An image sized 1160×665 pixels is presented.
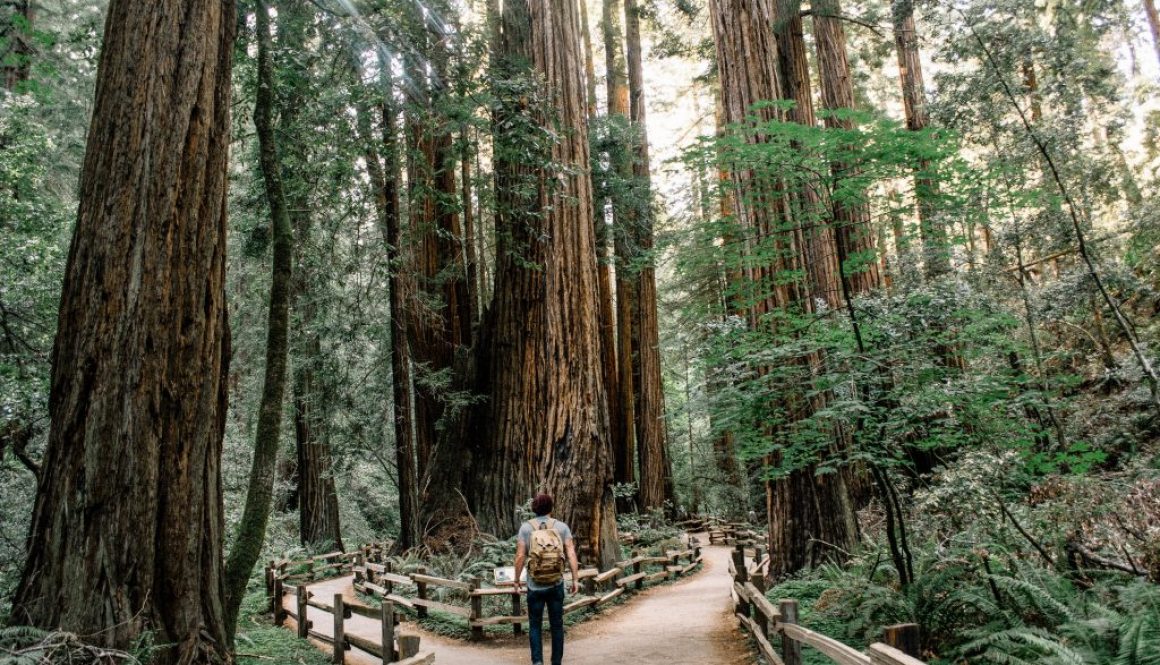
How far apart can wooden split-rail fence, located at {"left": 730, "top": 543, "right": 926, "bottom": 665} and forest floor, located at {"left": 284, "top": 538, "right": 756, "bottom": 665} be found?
1.71 ft

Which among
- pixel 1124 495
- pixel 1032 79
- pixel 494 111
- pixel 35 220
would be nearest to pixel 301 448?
pixel 35 220

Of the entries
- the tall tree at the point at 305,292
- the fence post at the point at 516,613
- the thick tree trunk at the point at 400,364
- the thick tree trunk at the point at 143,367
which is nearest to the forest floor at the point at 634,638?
the fence post at the point at 516,613

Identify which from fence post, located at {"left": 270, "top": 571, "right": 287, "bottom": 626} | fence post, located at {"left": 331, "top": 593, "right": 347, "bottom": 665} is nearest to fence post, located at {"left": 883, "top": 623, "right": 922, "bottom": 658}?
fence post, located at {"left": 331, "top": 593, "right": 347, "bottom": 665}

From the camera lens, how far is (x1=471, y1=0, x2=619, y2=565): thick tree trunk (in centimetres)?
1016

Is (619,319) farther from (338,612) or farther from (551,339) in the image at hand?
(338,612)

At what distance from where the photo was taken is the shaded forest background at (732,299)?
5562mm

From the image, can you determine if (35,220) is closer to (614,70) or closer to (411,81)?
(411,81)

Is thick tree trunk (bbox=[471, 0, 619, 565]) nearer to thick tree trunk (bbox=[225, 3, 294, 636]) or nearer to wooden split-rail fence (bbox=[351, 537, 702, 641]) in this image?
wooden split-rail fence (bbox=[351, 537, 702, 641])

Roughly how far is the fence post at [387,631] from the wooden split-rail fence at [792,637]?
3439mm

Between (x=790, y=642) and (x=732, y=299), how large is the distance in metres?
4.91

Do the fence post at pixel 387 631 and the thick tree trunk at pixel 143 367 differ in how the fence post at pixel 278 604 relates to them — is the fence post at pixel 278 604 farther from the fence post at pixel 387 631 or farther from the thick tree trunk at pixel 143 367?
the thick tree trunk at pixel 143 367

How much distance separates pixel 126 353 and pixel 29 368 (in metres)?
4.76

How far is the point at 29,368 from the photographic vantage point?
766 cm

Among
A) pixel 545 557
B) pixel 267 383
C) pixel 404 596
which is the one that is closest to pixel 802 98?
pixel 545 557
